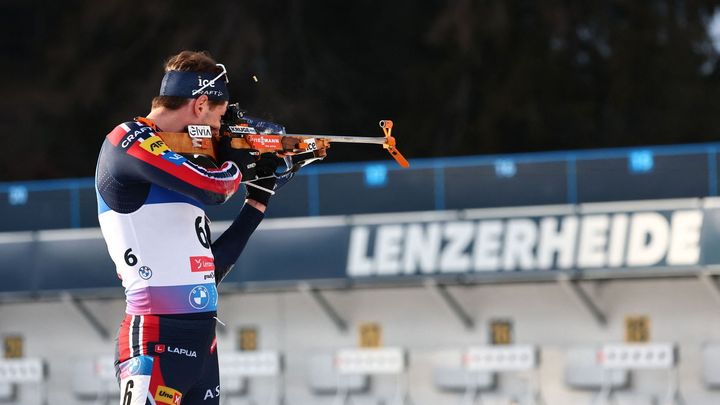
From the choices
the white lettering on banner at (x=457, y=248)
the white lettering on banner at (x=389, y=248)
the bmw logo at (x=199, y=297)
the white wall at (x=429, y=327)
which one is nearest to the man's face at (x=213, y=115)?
the bmw logo at (x=199, y=297)

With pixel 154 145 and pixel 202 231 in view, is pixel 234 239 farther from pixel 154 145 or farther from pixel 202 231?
pixel 154 145

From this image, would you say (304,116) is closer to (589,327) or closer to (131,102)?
(131,102)

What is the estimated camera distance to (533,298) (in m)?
14.1

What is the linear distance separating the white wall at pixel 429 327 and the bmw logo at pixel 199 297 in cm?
856

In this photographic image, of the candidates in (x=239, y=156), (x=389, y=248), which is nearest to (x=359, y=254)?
(x=389, y=248)

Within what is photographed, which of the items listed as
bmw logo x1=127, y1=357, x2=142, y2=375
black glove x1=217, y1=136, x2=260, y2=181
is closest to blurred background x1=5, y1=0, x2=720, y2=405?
black glove x1=217, y1=136, x2=260, y2=181

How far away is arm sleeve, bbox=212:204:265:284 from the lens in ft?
19.4

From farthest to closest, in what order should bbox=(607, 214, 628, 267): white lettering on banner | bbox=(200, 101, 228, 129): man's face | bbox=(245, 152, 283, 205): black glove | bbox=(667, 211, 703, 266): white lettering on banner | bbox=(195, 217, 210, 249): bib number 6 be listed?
bbox=(607, 214, 628, 267): white lettering on banner → bbox=(667, 211, 703, 266): white lettering on banner → bbox=(245, 152, 283, 205): black glove → bbox=(200, 101, 228, 129): man's face → bbox=(195, 217, 210, 249): bib number 6

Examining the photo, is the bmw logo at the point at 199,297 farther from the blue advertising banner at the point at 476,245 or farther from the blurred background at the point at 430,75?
the blurred background at the point at 430,75

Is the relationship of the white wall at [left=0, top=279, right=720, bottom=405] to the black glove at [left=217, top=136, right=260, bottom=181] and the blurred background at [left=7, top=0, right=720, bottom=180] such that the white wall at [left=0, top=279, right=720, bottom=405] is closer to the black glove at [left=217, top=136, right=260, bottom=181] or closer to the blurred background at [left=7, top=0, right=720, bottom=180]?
the black glove at [left=217, top=136, right=260, bottom=181]

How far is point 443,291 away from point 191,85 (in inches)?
353

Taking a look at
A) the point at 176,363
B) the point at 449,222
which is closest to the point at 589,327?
the point at 449,222

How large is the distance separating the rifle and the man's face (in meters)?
0.03

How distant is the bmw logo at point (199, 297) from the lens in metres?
5.55
